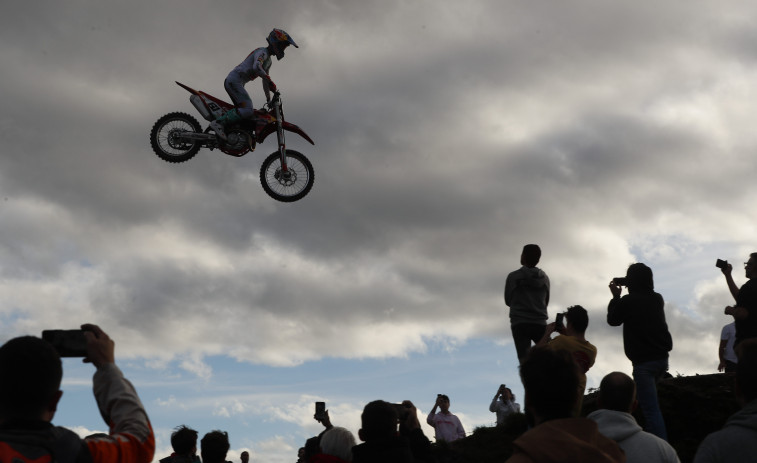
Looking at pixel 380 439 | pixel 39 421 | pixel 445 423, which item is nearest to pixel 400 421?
pixel 380 439

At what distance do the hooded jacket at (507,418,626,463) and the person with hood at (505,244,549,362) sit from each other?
5816 mm

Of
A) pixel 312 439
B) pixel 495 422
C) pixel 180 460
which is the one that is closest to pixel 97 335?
pixel 180 460

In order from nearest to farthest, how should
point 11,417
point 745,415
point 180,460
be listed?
point 11,417 → point 745,415 → point 180,460

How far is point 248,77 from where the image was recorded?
1455 centimetres

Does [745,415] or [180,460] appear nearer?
[745,415]

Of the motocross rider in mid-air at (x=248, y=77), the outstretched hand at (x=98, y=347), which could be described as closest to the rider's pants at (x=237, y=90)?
the motocross rider in mid-air at (x=248, y=77)

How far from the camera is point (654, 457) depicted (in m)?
4.23

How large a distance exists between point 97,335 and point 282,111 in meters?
12.1

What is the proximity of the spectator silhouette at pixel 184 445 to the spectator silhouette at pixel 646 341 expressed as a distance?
4.17m

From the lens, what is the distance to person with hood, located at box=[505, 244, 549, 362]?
29.1 ft

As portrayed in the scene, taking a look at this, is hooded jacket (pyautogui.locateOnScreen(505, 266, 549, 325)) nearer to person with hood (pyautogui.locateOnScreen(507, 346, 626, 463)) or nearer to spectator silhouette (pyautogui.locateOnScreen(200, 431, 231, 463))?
spectator silhouette (pyautogui.locateOnScreen(200, 431, 231, 463))

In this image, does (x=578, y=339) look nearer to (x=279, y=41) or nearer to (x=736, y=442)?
(x=736, y=442)

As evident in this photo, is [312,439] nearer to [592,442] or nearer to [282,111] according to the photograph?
[592,442]

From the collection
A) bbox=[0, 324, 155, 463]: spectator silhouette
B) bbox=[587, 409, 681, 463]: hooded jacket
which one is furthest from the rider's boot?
bbox=[0, 324, 155, 463]: spectator silhouette
